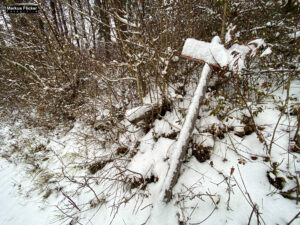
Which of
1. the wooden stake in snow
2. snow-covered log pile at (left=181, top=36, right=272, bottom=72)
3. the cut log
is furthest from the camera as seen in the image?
the cut log

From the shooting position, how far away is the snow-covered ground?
120 centimetres

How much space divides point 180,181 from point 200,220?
38 centimetres

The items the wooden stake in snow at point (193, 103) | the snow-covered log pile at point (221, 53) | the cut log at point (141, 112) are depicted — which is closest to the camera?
the snow-covered log pile at point (221, 53)

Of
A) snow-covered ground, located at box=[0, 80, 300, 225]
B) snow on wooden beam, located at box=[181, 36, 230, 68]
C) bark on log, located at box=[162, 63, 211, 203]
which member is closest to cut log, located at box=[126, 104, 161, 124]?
snow-covered ground, located at box=[0, 80, 300, 225]

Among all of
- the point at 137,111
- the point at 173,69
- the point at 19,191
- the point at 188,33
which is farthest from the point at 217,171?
the point at 19,191

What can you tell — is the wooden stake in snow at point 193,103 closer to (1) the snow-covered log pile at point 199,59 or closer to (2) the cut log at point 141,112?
(1) the snow-covered log pile at point 199,59

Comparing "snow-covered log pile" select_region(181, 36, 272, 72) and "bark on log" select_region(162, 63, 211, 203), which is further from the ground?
"snow-covered log pile" select_region(181, 36, 272, 72)

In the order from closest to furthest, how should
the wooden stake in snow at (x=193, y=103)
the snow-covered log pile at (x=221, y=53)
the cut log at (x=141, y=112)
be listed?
the snow-covered log pile at (x=221, y=53), the wooden stake in snow at (x=193, y=103), the cut log at (x=141, y=112)

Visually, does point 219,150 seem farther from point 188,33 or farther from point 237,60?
point 188,33

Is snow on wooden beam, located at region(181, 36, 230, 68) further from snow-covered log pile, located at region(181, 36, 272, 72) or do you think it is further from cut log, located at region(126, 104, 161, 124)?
cut log, located at region(126, 104, 161, 124)

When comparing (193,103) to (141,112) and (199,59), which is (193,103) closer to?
(199,59)

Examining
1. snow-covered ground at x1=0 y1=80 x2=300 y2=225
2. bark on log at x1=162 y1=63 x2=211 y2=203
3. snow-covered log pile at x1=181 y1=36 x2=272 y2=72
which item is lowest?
snow-covered ground at x1=0 y1=80 x2=300 y2=225

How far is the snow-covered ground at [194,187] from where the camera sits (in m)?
1.20

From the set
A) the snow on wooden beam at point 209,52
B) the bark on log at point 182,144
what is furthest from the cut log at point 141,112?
the snow on wooden beam at point 209,52
